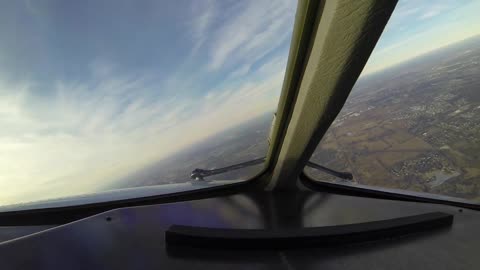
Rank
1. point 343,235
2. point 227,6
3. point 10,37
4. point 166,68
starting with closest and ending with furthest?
1. point 343,235
2. point 10,37
3. point 227,6
4. point 166,68

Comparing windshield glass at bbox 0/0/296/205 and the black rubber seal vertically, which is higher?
windshield glass at bbox 0/0/296/205

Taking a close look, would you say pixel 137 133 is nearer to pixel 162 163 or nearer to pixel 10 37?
pixel 162 163

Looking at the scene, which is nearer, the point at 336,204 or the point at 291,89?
the point at 291,89

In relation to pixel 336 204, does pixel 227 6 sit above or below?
above

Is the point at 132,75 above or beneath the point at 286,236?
above

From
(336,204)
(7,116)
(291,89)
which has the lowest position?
(336,204)

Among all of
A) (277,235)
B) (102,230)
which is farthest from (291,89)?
(102,230)

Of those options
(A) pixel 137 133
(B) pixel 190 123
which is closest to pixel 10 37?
(A) pixel 137 133

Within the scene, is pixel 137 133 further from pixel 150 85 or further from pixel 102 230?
pixel 102 230

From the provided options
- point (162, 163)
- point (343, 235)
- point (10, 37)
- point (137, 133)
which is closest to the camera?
point (343, 235)

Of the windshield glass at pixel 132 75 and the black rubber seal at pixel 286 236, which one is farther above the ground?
the windshield glass at pixel 132 75
